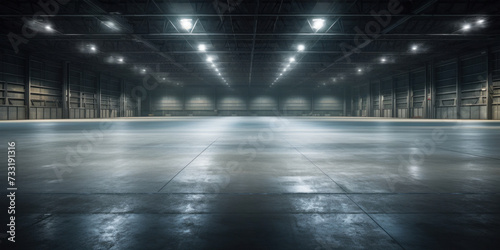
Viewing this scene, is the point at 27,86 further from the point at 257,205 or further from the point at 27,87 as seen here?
the point at 257,205

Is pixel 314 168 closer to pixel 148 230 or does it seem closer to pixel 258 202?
pixel 258 202

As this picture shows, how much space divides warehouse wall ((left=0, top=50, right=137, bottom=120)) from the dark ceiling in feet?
8.91

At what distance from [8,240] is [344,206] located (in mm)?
2949

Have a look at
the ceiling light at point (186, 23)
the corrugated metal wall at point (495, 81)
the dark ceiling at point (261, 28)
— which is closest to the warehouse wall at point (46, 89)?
the dark ceiling at point (261, 28)

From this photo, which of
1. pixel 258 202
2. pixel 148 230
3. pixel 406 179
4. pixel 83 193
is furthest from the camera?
pixel 406 179

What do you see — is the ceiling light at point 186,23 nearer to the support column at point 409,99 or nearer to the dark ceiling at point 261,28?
the dark ceiling at point 261,28

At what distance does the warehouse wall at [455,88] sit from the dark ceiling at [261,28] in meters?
2.19

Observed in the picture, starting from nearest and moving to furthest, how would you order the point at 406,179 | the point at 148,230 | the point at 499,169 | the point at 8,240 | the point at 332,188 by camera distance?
the point at 8,240 → the point at 148,230 → the point at 332,188 → the point at 406,179 → the point at 499,169

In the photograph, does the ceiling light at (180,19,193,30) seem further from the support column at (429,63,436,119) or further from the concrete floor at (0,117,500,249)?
the support column at (429,63,436,119)

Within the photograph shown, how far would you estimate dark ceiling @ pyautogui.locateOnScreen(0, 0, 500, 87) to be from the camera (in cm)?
1895

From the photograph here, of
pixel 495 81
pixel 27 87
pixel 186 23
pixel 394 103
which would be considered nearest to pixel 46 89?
pixel 27 87

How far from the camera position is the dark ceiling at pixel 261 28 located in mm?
18953

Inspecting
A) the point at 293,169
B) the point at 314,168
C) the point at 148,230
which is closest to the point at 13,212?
the point at 148,230

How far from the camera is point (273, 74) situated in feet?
161
